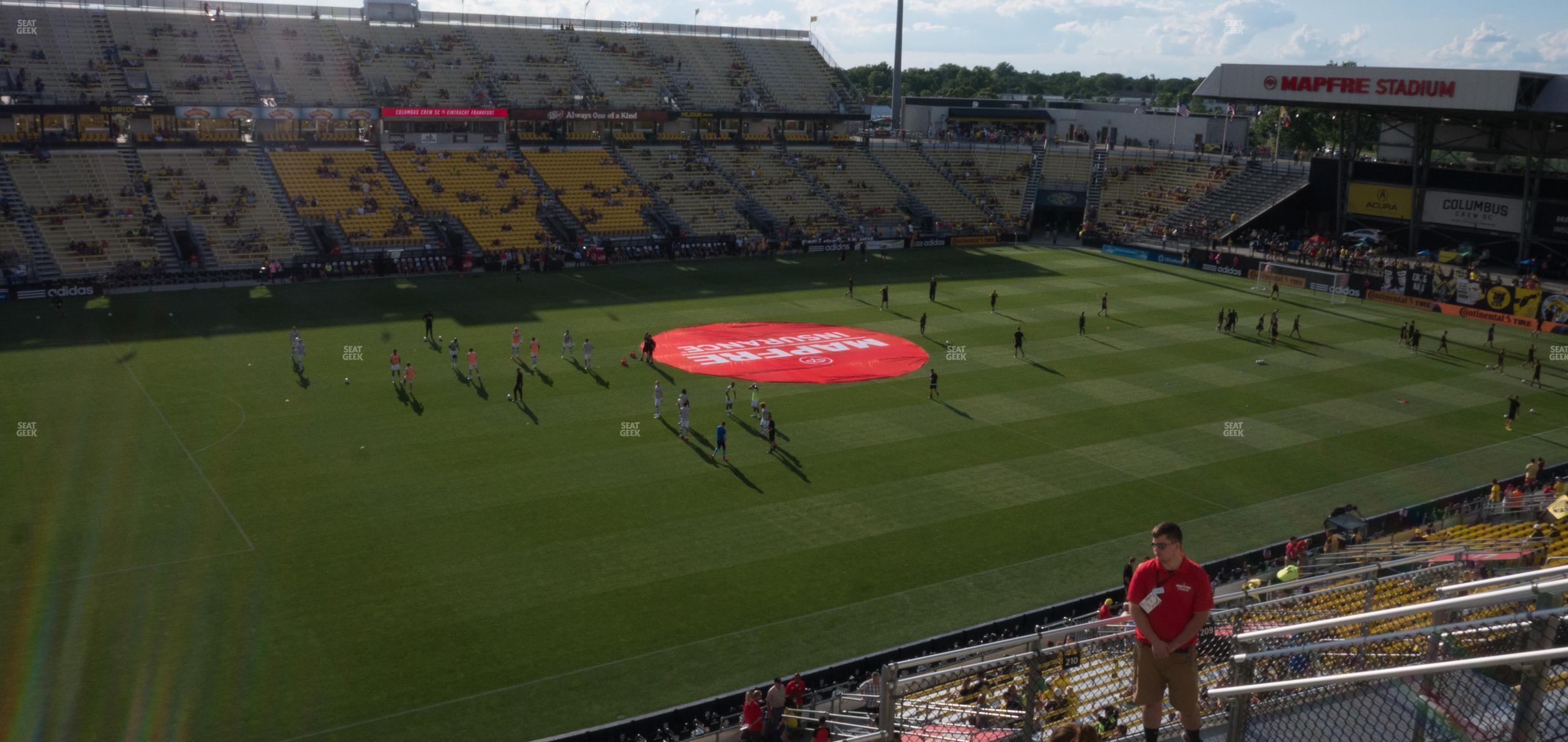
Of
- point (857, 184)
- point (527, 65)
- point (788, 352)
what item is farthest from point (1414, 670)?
point (527, 65)

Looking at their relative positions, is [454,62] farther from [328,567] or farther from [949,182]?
[328,567]

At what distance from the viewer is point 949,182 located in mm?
85688

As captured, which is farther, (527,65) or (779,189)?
(527,65)

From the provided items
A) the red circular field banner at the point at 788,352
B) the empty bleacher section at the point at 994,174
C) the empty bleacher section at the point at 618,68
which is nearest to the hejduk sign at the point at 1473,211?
the empty bleacher section at the point at 994,174

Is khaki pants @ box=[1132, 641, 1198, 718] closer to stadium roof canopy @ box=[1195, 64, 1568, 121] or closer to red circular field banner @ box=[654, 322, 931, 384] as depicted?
red circular field banner @ box=[654, 322, 931, 384]

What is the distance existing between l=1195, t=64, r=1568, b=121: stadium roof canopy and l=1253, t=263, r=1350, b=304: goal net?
9.07 m

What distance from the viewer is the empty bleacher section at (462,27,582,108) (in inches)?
2985

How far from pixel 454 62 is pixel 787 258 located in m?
26.7

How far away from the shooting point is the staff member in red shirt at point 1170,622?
8.22 metres

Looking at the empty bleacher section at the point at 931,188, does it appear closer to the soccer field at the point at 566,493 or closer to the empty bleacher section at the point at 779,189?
the empty bleacher section at the point at 779,189

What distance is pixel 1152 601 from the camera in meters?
8.26

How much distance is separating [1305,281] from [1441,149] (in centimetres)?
1443

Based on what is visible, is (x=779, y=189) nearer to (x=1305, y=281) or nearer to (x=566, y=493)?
(x=1305, y=281)

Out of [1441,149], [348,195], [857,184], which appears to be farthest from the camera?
[857,184]
